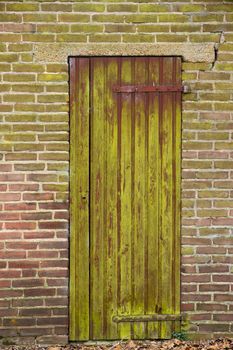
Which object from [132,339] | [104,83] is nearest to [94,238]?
[132,339]

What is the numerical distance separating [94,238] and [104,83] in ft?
4.53

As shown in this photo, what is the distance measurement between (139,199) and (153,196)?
13cm

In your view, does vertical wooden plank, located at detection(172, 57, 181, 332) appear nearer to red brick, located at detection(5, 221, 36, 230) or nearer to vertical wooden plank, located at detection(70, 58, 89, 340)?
vertical wooden plank, located at detection(70, 58, 89, 340)

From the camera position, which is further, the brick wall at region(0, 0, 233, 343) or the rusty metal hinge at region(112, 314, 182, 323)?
the rusty metal hinge at region(112, 314, 182, 323)

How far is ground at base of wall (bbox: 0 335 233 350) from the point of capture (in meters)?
6.00

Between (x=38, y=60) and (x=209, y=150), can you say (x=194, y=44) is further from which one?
(x=38, y=60)

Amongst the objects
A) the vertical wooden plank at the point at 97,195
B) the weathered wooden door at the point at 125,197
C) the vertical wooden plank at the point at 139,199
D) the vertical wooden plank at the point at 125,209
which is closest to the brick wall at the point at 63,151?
→ the weathered wooden door at the point at 125,197

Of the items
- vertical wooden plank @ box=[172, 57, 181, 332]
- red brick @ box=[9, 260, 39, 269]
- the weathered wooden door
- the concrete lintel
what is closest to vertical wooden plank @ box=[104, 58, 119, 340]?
the weathered wooden door

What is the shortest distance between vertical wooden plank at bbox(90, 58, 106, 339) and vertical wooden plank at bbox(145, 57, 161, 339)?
1.36 ft

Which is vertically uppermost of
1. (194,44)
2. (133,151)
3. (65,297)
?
(194,44)

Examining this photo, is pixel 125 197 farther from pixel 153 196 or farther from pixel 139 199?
pixel 153 196

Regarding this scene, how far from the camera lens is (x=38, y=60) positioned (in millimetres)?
5973

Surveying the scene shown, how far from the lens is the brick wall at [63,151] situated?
19.6ft

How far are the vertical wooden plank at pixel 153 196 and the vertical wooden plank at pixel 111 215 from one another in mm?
304
